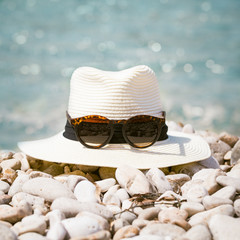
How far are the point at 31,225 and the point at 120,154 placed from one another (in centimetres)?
155

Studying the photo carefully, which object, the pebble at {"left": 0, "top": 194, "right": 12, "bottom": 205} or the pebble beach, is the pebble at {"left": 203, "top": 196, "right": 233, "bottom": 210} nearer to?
the pebble beach

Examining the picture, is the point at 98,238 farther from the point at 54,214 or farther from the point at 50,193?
the point at 50,193

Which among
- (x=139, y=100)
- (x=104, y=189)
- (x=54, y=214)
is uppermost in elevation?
(x=139, y=100)

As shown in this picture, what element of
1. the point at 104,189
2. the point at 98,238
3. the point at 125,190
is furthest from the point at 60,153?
the point at 98,238

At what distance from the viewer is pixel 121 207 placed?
9.55ft

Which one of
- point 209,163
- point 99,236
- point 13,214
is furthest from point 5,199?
point 209,163

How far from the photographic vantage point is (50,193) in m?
2.89

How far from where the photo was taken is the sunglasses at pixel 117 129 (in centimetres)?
371

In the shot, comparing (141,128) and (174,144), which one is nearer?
(141,128)

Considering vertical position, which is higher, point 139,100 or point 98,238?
point 139,100

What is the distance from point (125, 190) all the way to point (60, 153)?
104cm

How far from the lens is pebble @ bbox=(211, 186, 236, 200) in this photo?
112 inches

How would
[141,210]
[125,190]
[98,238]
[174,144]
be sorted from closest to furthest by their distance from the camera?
[98,238] < [141,210] < [125,190] < [174,144]

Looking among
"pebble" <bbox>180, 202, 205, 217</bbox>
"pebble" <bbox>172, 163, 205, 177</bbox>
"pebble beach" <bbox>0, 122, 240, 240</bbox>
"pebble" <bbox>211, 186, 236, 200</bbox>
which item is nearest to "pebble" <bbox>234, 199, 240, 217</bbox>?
"pebble beach" <bbox>0, 122, 240, 240</bbox>
